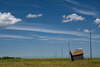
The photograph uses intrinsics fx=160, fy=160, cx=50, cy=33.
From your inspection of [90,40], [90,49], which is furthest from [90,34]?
[90,49]

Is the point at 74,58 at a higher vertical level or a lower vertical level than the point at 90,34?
lower

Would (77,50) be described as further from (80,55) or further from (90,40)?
(90,40)

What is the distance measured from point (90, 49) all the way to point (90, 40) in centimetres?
341

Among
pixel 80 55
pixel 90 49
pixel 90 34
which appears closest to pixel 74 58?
pixel 80 55

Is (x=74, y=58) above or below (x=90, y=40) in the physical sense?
below

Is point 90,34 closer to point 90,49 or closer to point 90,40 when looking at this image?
point 90,40

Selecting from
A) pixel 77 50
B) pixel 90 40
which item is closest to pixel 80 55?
pixel 77 50

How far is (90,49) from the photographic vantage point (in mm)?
51000

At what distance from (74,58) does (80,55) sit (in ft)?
7.31

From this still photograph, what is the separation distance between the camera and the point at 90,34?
53.3 meters

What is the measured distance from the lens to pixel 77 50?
53875 mm

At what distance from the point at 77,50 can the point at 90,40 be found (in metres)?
5.46

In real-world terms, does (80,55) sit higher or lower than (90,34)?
→ lower

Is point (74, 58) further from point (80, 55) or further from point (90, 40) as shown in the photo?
point (90, 40)
